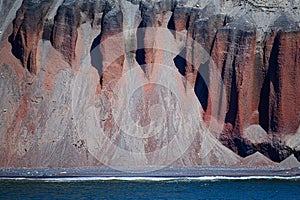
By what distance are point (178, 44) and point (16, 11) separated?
13.5 metres

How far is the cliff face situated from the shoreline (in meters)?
1.41

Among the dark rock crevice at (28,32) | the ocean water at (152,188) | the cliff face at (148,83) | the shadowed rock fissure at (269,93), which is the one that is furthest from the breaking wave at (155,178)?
the dark rock crevice at (28,32)

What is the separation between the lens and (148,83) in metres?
64.8

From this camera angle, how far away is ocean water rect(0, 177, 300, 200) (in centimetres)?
4569

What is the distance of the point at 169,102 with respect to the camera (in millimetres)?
63406

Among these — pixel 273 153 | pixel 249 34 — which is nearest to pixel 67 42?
pixel 249 34

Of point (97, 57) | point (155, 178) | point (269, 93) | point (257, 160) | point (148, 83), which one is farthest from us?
point (97, 57)

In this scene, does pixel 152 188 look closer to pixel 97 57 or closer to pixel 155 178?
pixel 155 178

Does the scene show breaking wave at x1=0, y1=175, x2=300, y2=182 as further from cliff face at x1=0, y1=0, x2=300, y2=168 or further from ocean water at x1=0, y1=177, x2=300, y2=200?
cliff face at x1=0, y1=0, x2=300, y2=168

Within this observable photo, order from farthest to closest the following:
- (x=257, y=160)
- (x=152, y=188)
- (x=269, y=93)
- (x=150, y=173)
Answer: (x=269, y=93), (x=257, y=160), (x=150, y=173), (x=152, y=188)

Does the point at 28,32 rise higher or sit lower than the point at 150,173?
higher

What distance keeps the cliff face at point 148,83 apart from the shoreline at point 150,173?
1.41 m

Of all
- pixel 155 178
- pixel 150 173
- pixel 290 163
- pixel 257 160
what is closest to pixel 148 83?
pixel 150 173

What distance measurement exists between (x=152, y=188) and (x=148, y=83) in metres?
16.4
